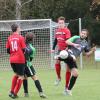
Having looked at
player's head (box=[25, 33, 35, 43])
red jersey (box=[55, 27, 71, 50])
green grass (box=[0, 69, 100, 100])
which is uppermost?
player's head (box=[25, 33, 35, 43])

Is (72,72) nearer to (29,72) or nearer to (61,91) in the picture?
(29,72)

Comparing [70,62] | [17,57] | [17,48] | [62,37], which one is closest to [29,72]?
[17,57]

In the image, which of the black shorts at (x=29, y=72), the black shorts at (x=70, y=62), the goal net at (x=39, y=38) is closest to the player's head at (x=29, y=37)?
the black shorts at (x=29, y=72)

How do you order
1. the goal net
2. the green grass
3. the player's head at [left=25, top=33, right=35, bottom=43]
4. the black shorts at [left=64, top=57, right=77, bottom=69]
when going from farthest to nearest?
the goal net → the black shorts at [left=64, top=57, right=77, bottom=69] → the green grass → the player's head at [left=25, top=33, right=35, bottom=43]

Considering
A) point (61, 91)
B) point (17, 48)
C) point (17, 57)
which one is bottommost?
point (61, 91)

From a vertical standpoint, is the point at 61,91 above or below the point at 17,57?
below

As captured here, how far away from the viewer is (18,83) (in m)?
12.3

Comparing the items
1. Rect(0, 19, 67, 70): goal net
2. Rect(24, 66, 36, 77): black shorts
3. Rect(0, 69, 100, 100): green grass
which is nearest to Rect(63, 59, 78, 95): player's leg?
Rect(0, 69, 100, 100): green grass

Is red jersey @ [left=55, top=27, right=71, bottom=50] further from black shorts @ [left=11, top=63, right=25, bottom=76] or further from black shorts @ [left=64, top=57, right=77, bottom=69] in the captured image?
black shorts @ [left=11, top=63, right=25, bottom=76]

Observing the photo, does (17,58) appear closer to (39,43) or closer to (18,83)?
(18,83)

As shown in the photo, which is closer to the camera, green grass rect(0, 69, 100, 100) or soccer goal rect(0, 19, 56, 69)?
green grass rect(0, 69, 100, 100)

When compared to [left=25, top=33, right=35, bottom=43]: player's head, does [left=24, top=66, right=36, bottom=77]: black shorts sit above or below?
below

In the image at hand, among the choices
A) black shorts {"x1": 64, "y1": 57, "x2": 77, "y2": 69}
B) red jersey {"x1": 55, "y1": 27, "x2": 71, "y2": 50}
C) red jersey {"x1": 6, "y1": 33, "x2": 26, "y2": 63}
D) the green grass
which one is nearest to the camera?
red jersey {"x1": 6, "y1": 33, "x2": 26, "y2": 63}

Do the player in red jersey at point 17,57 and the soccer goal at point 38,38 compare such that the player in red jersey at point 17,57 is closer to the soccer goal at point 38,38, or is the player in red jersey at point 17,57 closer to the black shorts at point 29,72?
the black shorts at point 29,72
